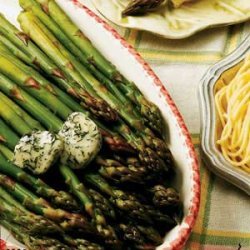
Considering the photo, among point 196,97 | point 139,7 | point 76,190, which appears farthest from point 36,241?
point 139,7

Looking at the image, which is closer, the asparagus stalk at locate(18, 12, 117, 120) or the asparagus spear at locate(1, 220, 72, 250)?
the asparagus spear at locate(1, 220, 72, 250)

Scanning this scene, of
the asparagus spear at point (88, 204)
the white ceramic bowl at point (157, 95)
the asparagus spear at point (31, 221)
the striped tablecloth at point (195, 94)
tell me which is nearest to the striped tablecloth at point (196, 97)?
the striped tablecloth at point (195, 94)

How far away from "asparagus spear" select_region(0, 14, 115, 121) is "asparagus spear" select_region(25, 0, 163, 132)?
0.08 m

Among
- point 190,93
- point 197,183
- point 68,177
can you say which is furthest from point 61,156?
point 190,93

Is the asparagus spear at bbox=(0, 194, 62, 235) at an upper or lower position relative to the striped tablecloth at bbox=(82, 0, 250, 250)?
upper

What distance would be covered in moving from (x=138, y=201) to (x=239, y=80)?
51 cm

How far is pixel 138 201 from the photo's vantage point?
1.66 meters

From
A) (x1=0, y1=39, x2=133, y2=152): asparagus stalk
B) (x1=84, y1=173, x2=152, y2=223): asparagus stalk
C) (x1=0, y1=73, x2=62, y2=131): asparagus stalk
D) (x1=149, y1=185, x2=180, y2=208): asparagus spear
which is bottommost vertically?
(x1=149, y1=185, x2=180, y2=208): asparagus spear

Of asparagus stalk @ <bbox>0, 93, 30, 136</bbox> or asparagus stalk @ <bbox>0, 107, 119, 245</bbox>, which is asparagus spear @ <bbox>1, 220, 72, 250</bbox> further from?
asparagus stalk @ <bbox>0, 93, 30, 136</bbox>

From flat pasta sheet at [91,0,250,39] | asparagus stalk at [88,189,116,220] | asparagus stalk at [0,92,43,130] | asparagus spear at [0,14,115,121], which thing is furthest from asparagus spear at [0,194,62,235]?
flat pasta sheet at [91,0,250,39]

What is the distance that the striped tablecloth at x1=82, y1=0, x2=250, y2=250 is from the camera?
1825mm

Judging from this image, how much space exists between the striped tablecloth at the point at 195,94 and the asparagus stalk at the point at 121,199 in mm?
228

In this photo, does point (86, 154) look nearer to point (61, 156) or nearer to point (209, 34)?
point (61, 156)

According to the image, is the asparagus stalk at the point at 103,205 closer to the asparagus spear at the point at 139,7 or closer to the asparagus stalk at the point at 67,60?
the asparagus stalk at the point at 67,60
